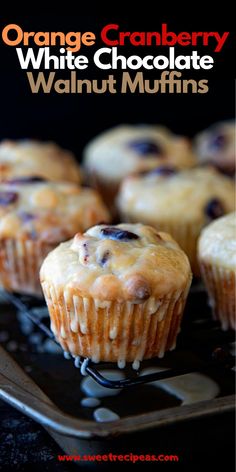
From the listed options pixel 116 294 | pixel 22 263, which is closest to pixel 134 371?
pixel 116 294

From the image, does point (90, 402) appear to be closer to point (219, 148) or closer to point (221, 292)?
point (221, 292)

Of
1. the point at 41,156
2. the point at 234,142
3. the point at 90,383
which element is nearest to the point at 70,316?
the point at 90,383

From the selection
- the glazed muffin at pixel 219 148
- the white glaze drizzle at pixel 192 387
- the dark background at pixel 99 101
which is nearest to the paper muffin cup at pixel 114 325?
the white glaze drizzle at pixel 192 387

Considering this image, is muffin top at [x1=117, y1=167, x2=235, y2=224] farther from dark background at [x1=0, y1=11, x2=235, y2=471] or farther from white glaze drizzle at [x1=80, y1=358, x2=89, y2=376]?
white glaze drizzle at [x1=80, y1=358, x2=89, y2=376]

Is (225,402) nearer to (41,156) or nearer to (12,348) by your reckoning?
(12,348)

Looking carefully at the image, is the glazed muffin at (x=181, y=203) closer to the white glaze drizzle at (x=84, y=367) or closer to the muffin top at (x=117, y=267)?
the muffin top at (x=117, y=267)

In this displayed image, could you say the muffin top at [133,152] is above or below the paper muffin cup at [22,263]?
above

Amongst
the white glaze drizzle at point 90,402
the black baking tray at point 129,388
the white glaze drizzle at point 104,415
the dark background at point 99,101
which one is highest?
the dark background at point 99,101
